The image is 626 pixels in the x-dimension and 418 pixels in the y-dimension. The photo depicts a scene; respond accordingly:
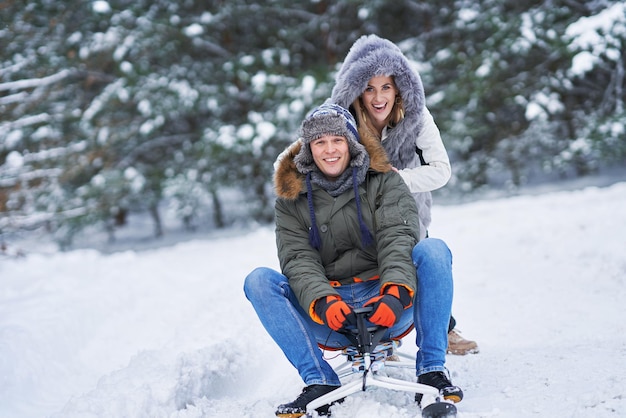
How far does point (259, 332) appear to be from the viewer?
3709 millimetres

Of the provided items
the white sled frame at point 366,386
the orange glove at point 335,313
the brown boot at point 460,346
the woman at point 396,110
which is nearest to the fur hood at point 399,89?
the woman at point 396,110

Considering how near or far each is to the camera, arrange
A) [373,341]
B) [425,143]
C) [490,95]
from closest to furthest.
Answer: [373,341] → [425,143] → [490,95]

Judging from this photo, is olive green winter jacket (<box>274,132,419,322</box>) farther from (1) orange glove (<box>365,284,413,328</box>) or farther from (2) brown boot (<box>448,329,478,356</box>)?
(2) brown boot (<box>448,329,478,356</box>)

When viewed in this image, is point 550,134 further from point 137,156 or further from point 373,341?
point 373,341

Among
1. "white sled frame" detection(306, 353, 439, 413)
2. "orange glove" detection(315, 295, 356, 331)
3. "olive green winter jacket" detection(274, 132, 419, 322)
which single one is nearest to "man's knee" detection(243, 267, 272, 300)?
"olive green winter jacket" detection(274, 132, 419, 322)

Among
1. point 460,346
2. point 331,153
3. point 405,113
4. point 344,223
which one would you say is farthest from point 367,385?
point 405,113

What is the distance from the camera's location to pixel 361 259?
2393 mm

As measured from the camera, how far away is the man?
2.11 meters

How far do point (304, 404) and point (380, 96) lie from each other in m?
1.68

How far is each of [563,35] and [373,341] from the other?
826 cm

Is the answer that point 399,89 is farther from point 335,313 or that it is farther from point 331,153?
point 335,313

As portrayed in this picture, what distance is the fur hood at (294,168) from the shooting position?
7.91 ft

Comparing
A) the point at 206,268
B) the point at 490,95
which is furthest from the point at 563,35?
the point at 206,268

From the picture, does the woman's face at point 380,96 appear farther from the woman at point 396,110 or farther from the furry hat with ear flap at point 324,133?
the furry hat with ear flap at point 324,133
